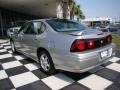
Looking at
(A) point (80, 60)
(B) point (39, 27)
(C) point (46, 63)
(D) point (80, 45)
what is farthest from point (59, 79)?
(B) point (39, 27)

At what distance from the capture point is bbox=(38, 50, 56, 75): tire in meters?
2.90

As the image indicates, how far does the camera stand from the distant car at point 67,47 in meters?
2.34

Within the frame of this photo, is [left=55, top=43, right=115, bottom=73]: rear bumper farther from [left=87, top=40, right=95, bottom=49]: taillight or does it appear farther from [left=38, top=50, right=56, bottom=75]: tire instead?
[left=38, top=50, right=56, bottom=75]: tire

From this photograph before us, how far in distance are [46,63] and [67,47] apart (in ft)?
2.84

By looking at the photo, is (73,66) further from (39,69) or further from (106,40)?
(39,69)

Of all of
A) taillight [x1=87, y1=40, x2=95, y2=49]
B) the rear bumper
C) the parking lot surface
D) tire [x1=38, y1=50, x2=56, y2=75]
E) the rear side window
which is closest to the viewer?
the rear bumper

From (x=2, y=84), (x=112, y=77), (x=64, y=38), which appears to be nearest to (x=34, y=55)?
(x=2, y=84)

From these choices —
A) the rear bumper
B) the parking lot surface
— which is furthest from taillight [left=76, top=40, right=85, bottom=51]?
the parking lot surface

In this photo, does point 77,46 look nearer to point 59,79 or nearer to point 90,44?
point 90,44

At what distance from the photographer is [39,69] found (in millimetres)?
3436

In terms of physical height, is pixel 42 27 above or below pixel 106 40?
above

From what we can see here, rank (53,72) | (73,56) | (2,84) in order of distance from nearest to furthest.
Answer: (73,56) → (2,84) → (53,72)

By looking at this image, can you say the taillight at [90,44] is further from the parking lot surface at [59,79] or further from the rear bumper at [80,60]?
the parking lot surface at [59,79]

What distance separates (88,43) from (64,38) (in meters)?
0.42
